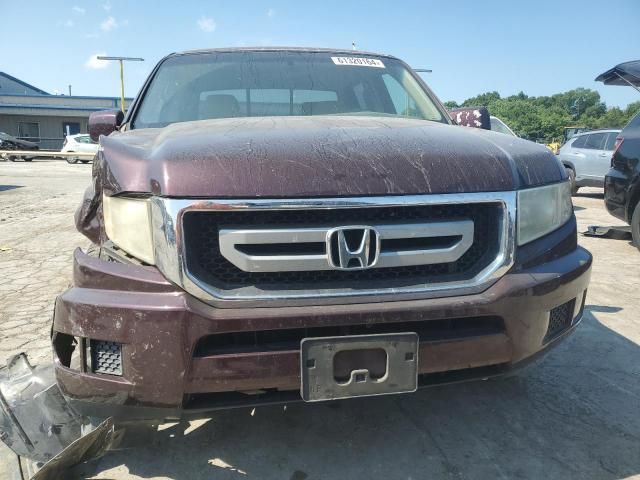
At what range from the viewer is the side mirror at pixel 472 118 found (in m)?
3.04

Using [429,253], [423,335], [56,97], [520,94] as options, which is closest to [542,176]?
[429,253]

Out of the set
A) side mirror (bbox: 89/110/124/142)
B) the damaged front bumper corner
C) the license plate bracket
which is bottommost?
the damaged front bumper corner

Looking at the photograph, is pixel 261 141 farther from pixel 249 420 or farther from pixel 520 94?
pixel 520 94

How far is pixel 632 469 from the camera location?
6.82ft

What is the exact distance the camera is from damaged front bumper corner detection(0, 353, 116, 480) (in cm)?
175

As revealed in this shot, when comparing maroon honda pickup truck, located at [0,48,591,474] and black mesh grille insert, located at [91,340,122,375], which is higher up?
maroon honda pickup truck, located at [0,48,591,474]

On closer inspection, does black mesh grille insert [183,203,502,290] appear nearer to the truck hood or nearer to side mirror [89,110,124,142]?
the truck hood

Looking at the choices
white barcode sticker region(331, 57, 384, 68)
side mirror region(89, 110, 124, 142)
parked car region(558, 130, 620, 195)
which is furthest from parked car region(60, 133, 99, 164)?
white barcode sticker region(331, 57, 384, 68)

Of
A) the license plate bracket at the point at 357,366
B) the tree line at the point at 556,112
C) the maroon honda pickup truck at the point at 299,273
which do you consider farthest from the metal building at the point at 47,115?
the tree line at the point at 556,112

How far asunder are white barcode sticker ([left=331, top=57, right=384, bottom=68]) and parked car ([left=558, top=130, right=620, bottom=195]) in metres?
9.20

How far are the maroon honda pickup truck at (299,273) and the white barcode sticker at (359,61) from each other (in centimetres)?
147

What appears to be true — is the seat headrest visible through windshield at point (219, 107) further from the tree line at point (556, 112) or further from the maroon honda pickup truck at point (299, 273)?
the tree line at point (556, 112)

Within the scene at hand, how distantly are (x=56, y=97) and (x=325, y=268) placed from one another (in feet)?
157

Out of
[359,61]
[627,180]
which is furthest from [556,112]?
[359,61]
